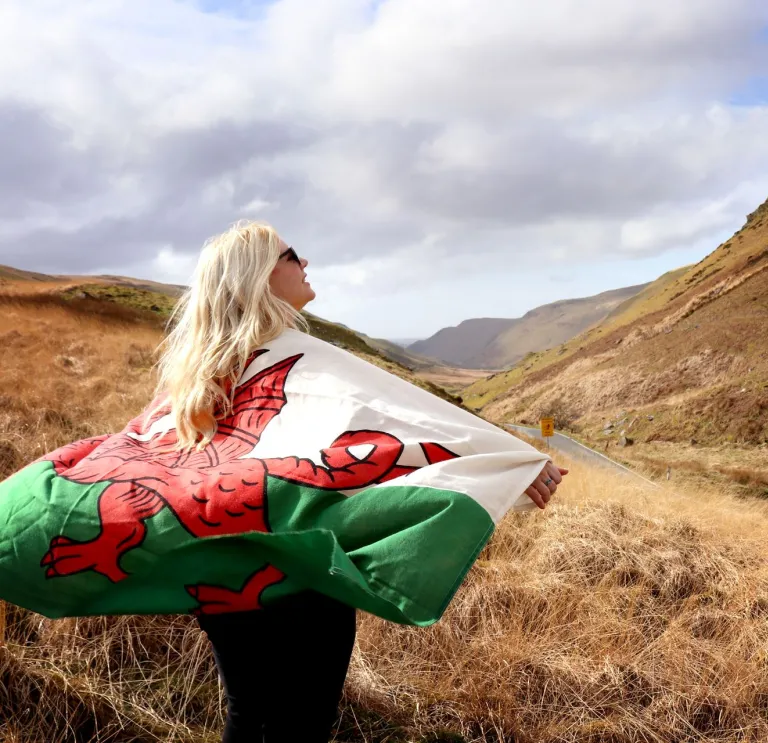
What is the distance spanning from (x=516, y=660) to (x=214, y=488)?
7.34ft

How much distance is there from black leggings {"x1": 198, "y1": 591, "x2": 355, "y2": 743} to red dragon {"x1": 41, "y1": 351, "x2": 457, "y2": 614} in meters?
0.08

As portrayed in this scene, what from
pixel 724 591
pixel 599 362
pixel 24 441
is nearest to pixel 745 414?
pixel 599 362

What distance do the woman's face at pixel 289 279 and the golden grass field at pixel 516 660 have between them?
1.91 meters

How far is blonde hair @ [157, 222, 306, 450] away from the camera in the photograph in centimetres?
191

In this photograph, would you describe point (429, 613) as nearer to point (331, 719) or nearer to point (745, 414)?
point (331, 719)

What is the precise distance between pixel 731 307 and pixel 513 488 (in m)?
53.1

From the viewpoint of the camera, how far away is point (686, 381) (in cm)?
4059

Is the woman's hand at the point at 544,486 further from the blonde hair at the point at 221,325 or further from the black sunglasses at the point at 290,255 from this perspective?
the black sunglasses at the point at 290,255

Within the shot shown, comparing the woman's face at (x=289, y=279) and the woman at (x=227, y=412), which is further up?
the woman's face at (x=289, y=279)

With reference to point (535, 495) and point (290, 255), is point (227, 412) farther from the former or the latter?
point (535, 495)

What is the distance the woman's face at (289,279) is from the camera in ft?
6.79

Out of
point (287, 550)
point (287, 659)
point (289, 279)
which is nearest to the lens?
point (287, 550)

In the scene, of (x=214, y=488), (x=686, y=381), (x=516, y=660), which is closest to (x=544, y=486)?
(x=214, y=488)

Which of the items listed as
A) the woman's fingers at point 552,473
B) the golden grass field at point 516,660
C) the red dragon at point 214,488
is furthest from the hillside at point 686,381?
the red dragon at point 214,488
